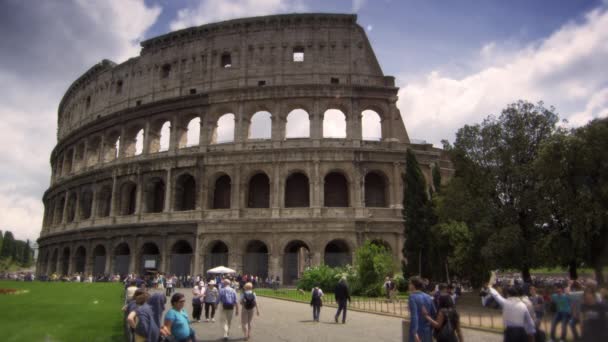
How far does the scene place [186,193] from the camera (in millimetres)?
36250

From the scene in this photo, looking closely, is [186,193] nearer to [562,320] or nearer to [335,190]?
[335,190]

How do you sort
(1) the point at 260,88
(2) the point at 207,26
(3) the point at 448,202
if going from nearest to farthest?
(3) the point at 448,202 < (1) the point at 260,88 < (2) the point at 207,26

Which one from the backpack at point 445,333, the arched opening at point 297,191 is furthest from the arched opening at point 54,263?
the backpack at point 445,333

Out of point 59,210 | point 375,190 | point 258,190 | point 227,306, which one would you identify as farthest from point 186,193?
point 227,306

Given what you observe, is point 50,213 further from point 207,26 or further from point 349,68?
point 349,68

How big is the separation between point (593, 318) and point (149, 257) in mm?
31612

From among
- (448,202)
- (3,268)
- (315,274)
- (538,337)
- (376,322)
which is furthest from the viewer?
(3,268)

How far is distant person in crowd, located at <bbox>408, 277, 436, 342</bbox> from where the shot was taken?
21.9ft

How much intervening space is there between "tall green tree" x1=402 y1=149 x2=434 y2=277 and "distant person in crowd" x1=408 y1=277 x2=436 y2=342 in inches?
761

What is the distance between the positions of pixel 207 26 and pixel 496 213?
26.7 m

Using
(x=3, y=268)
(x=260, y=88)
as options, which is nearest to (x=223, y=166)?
(x=260, y=88)

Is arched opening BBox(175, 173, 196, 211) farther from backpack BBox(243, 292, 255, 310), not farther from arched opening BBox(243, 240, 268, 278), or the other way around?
backpack BBox(243, 292, 255, 310)

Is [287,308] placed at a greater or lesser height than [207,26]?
lesser

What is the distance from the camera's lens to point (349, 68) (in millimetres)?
34750
